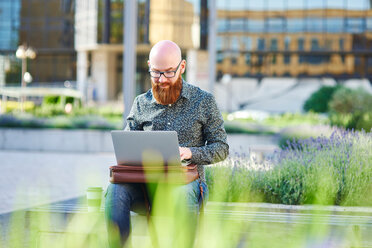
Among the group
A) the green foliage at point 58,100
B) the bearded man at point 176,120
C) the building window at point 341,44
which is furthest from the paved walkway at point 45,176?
the building window at point 341,44

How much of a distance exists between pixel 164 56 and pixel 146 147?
21.3 inches

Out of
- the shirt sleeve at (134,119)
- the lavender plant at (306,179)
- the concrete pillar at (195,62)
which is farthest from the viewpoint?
the concrete pillar at (195,62)

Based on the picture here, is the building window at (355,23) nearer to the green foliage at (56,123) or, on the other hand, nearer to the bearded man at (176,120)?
the green foliage at (56,123)

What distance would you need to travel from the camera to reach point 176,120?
3561 millimetres

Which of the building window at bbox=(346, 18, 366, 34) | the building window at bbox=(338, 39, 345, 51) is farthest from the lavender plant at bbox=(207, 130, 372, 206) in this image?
the building window at bbox=(346, 18, 366, 34)

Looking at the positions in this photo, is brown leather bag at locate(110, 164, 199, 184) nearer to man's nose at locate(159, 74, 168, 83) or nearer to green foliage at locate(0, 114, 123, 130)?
man's nose at locate(159, 74, 168, 83)

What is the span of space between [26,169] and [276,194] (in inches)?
284

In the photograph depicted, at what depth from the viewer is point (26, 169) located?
11.1 m

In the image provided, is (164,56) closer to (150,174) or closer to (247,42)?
(150,174)

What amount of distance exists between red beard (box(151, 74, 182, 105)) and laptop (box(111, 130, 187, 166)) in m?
0.42

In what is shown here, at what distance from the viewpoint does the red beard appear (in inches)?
136

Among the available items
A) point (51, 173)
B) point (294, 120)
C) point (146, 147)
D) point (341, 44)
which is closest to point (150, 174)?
point (146, 147)

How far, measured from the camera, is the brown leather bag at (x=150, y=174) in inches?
127

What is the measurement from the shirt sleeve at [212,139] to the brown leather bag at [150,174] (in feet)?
0.62
